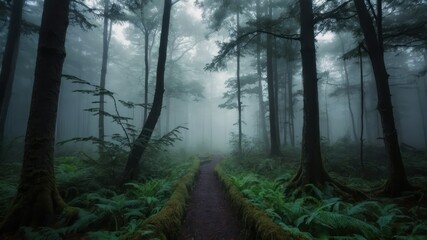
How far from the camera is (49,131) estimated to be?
5.19m

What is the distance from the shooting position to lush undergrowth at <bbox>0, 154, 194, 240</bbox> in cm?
410

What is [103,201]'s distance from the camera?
548 centimetres

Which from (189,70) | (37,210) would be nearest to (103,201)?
(37,210)

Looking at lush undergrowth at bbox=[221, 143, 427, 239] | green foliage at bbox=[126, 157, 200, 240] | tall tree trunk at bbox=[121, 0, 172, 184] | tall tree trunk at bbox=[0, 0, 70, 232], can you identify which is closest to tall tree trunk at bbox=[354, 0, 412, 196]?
lush undergrowth at bbox=[221, 143, 427, 239]

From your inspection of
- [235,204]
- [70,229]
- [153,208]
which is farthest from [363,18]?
[70,229]

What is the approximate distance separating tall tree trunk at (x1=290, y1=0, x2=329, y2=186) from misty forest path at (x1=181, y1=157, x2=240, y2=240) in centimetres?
254

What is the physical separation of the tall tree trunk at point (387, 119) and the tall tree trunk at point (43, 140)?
8.60 meters

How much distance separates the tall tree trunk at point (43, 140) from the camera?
15.2 feet

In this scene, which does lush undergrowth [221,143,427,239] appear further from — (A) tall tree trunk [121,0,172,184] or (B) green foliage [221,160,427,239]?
(A) tall tree trunk [121,0,172,184]

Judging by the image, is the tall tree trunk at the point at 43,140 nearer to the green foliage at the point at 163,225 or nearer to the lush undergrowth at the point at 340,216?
the green foliage at the point at 163,225

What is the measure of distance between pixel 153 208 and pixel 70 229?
175 centimetres

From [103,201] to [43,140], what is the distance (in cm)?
187

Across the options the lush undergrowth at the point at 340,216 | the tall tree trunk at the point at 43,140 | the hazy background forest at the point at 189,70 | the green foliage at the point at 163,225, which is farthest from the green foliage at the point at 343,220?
the hazy background forest at the point at 189,70

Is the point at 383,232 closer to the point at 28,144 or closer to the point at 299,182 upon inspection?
the point at 299,182
